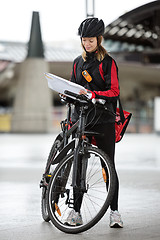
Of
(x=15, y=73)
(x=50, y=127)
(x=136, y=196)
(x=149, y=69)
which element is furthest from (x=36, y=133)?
(x=136, y=196)

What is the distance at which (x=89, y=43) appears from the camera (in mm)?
4484

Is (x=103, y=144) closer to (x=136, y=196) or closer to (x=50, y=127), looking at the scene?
(x=136, y=196)

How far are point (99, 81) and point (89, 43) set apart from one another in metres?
0.36

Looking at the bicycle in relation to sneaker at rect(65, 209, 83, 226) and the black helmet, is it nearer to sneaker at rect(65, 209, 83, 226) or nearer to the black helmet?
sneaker at rect(65, 209, 83, 226)

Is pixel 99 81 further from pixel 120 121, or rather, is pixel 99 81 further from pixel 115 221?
pixel 115 221

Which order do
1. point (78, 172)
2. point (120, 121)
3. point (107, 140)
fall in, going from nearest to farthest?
point (78, 172), point (107, 140), point (120, 121)

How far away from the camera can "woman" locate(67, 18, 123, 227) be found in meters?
4.44

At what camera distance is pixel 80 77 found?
4.61m

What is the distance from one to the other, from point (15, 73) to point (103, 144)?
45.9 meters

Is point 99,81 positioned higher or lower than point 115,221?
higher

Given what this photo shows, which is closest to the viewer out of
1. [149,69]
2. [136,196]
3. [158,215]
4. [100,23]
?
[100,23]

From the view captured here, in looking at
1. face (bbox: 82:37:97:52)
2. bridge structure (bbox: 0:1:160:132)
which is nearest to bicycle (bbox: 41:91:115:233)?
face (bbox: 82:37:97:52)

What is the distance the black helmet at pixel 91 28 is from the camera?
14.5 ft

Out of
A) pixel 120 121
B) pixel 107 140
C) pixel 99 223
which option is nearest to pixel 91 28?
pixel 120 121
